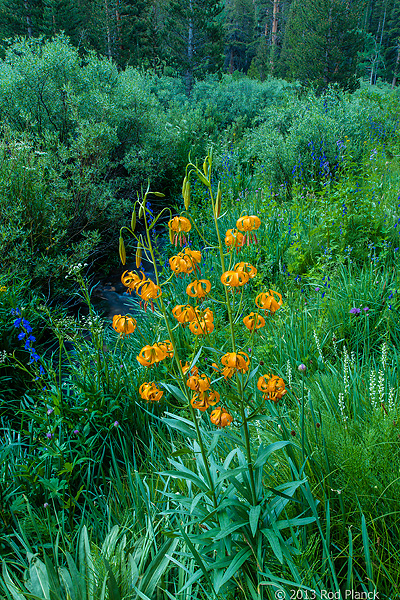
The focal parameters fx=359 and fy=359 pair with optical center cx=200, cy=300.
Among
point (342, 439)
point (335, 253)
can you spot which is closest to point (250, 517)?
point (342, 439)

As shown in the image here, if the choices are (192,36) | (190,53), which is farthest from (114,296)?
(192,36)

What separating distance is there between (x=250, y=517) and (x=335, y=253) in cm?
299

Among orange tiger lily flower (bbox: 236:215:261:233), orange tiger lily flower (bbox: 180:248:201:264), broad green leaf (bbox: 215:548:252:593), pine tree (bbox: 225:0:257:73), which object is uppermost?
pine tree (bbox: 225:0:257:73)

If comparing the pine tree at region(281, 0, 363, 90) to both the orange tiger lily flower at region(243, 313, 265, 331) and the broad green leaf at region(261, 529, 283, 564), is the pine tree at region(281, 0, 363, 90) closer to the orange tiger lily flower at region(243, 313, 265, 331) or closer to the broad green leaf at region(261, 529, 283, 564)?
the orange tiger lily flower at region(243, 313, 265, 331)

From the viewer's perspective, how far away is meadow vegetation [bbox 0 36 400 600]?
3.96 feet

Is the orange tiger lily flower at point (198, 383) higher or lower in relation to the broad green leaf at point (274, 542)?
higher

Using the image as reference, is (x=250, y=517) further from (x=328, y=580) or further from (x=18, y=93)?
(x=18, y=93)

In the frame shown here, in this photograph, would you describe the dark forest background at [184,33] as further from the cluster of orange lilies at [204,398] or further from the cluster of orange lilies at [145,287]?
the cluster of orange lilies at [204,398]

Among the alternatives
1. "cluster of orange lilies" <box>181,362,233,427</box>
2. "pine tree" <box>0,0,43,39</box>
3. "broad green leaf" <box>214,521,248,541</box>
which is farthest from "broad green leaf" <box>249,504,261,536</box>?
"pine tree" <box>0,0,43,39</box>

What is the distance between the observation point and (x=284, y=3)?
35438mm

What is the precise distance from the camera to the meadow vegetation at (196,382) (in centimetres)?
121

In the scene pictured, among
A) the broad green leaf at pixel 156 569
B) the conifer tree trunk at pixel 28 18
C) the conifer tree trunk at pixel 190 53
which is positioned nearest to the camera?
the broad green leaf at pixel 156 569

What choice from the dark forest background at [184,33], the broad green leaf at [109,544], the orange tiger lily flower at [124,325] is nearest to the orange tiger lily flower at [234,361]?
the orange tiger lily flower at [124,325]

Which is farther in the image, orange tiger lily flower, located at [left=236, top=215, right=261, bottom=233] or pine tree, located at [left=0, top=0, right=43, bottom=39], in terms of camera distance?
pine tree, located at [left=0, top=0, right=43, bottom=39]
